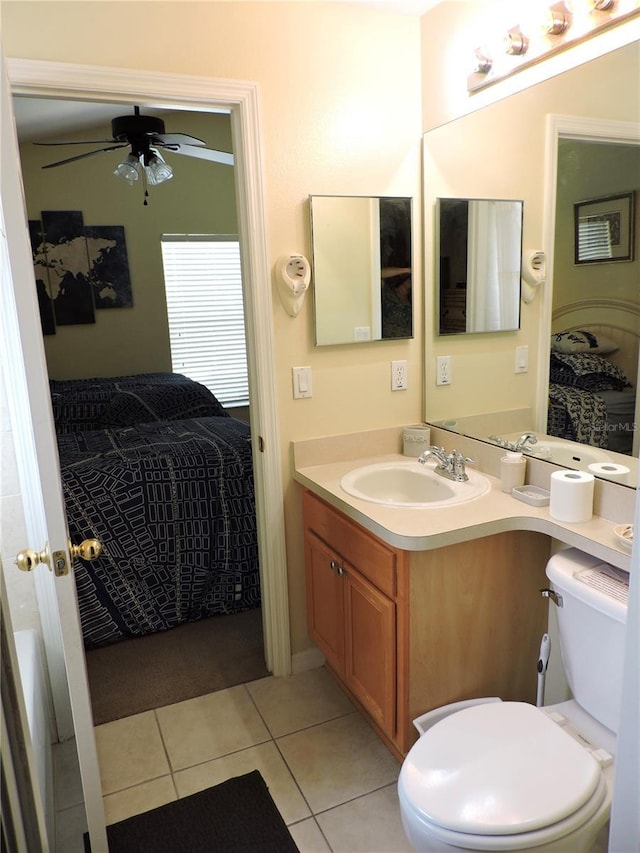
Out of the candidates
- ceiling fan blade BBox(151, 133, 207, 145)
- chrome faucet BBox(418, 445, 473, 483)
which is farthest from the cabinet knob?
ceiling fan blade BBox(151, 133, 207, 145)

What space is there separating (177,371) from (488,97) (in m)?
4.19

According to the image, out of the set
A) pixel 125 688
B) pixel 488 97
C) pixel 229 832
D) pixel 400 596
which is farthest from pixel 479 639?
pixel 488 97

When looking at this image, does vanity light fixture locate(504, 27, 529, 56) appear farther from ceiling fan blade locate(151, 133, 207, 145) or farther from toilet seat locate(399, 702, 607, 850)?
ceiling fan blade locate(151, 133, 207, 145)

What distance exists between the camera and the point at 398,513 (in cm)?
183

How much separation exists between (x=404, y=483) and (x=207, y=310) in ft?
12.7

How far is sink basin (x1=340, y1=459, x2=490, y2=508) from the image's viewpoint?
211cm

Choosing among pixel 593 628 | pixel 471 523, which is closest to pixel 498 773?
pixel 593 628

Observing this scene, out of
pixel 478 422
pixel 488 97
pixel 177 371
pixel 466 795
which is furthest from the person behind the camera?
pixel 177 371

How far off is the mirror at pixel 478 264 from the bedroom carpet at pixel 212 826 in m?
1.73

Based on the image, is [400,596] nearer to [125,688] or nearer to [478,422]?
[478,422]

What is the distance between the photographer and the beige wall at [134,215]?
5.04 m

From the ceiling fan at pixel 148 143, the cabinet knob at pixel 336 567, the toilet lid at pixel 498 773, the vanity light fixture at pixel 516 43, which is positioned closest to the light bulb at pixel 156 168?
the ceiling fan at pixel 148 143

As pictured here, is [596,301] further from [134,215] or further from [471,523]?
[134,215]

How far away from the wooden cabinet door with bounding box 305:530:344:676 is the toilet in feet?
2.30
